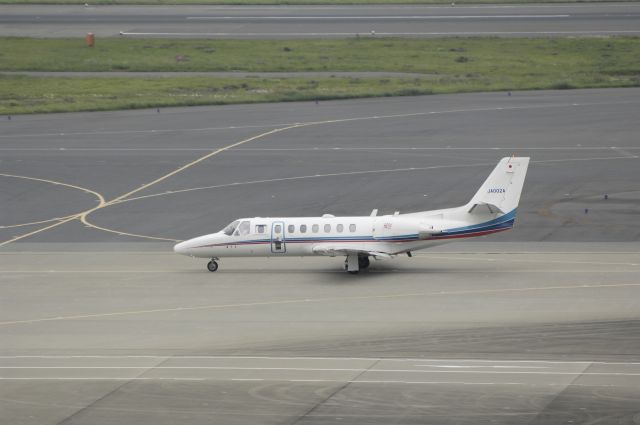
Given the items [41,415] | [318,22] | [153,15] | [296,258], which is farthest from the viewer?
[153,15]

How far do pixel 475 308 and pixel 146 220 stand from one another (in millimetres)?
24757

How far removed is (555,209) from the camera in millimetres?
65250

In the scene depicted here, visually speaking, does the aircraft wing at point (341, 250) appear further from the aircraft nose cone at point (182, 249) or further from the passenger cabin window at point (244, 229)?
the aircraft nose cone at point (182, 249)

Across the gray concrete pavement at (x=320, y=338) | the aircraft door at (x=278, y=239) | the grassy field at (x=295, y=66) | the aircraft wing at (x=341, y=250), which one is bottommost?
the gray concrete pavement at (x=320, y=338)

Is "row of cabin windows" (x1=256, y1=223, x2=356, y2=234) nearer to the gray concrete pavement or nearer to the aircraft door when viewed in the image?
the aircraft door

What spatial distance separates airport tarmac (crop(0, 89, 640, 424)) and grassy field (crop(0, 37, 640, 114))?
3.83 meters

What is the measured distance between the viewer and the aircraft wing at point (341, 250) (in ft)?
175

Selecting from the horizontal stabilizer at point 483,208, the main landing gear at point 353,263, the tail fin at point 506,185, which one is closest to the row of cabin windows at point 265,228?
the main landing gear at point 353,263

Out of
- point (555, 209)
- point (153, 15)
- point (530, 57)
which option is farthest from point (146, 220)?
point (153, 15)

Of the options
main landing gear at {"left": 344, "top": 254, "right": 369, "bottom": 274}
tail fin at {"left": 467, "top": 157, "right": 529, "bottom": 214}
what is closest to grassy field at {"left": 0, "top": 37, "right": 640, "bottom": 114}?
main landing gear at {"left": 344, "top": 254, "right": 369, "bottom": 274}

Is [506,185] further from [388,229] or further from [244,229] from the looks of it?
[244,229]

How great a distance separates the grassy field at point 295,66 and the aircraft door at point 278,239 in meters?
44.5

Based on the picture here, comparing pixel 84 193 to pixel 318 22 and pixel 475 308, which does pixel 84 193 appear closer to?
pixel 475 308

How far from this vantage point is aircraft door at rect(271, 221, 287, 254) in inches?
2147
